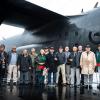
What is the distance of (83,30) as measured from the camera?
15734 mm

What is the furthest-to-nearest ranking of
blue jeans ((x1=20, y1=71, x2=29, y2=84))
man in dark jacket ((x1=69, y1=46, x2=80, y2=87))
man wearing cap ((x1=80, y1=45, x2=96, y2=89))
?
blue jeans ((x1=20, y1=71, x2=29, y2=84))
man in dark jacket ((x1=69, y1=46, x2=80, y2=87))
man wearing cap ((x1=80, y1=45, x2=96, y2=89))

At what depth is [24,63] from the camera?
13.6 metres

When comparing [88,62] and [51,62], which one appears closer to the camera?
[88,62]

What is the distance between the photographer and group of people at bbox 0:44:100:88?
42.8 ft

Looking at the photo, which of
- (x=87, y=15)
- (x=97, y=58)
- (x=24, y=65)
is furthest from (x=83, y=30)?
(x=24, y=65)

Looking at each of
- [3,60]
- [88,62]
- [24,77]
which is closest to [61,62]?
[88,62]

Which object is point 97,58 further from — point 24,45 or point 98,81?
point 24,45

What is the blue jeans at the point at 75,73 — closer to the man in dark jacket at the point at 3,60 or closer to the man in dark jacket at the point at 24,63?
the man in dark jacket at the point at 24,63

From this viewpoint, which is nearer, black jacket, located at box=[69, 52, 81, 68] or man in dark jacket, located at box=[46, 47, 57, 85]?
black jacket, located at box=[69, 52, 81, 68]

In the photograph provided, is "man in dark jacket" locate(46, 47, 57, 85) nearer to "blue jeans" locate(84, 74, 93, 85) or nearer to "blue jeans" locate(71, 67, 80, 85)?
"blue jeans" locate(71, 67, 80, 85)

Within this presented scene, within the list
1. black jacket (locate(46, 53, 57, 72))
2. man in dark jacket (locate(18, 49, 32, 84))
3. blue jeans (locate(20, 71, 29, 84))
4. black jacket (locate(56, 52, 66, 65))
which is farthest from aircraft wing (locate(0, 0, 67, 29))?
black jacket (locate(56, 52, 66, 65))

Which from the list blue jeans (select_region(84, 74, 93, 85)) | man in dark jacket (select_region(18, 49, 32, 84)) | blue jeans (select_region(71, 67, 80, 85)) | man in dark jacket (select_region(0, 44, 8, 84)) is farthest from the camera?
man in dark jacket (select_region(18, 49, 32, 84))

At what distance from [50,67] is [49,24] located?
209 inches

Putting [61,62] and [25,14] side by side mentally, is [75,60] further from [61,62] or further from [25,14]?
[25,14]
